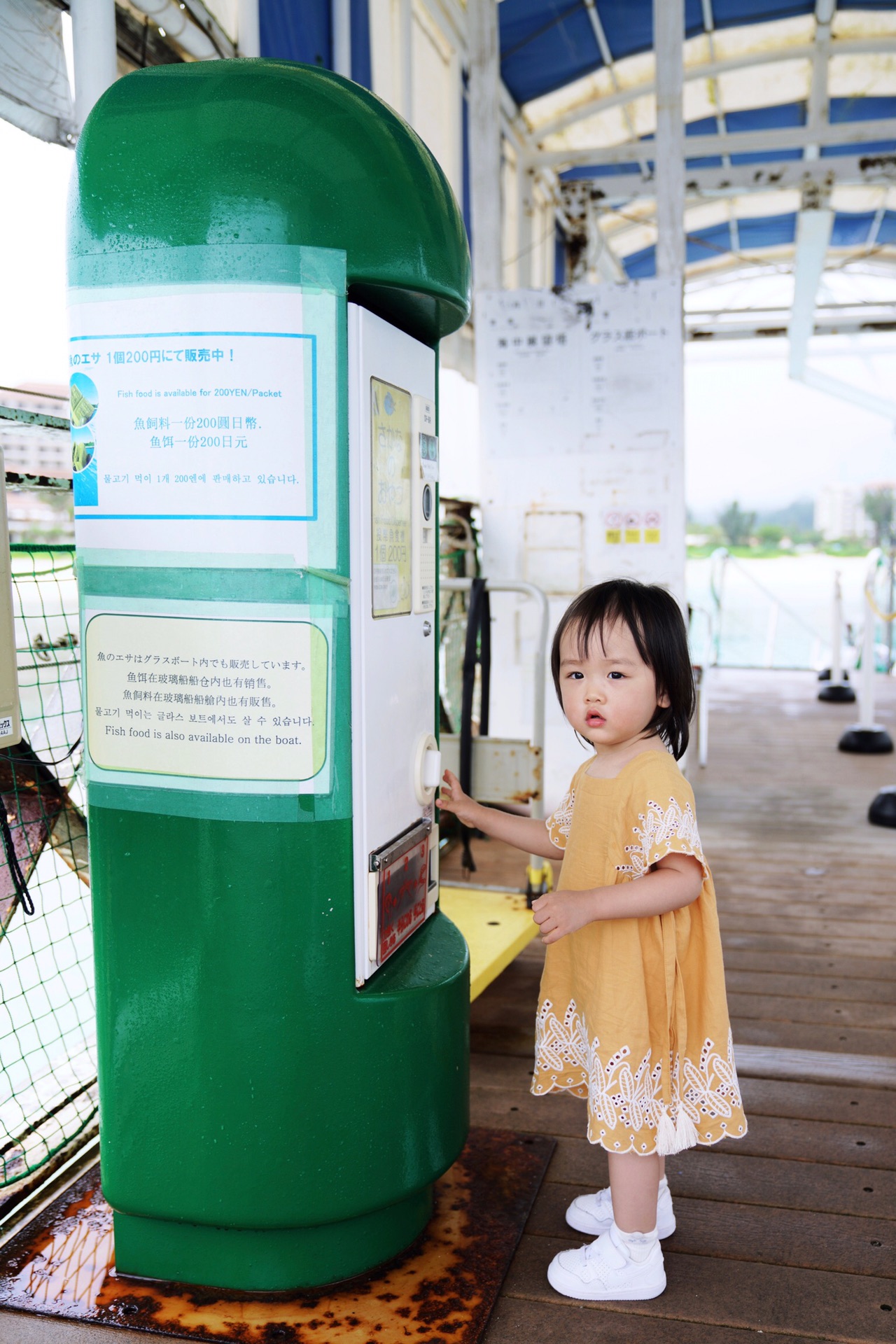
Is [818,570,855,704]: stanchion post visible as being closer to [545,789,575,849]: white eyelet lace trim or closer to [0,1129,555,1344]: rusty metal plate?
[545,789,575,849]: white eyelet lace trim

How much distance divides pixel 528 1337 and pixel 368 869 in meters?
0.70

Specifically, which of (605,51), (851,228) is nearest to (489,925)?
(605,51)

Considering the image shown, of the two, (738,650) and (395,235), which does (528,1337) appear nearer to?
(395,235)

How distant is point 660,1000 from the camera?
1.67 m

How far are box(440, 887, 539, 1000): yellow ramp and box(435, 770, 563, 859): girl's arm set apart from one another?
0.66 metres

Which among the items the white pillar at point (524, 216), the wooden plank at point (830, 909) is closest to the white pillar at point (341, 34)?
the white pillar at point (524, 216)

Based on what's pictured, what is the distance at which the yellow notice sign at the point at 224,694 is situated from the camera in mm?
1490

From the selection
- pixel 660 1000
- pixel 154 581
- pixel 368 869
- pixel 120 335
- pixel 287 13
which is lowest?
pixel 660 1000

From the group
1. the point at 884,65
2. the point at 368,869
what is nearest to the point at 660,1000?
the point at 368,869

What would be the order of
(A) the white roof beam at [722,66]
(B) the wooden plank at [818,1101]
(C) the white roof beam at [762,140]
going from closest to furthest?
(B) the wooden plank at [818,1101] → (C) the white roof beam at [762,140] → (A) the white roof beam at [722,66]

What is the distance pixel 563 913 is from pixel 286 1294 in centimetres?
71

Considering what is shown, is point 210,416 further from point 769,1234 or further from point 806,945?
point 806,945

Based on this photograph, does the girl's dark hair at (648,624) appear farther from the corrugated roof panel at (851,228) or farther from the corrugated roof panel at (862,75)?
the corrugated roof panel at (851,228)

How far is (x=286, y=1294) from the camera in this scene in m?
1.63
